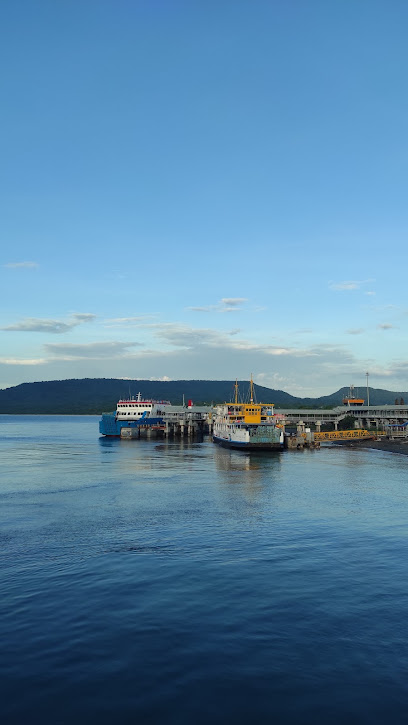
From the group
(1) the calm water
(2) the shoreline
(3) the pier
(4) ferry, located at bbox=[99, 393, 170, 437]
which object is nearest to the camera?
(1) the calm water

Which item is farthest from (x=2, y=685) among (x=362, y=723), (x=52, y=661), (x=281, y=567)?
(x=281, y=567)

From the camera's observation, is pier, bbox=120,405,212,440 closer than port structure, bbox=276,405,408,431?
Yes

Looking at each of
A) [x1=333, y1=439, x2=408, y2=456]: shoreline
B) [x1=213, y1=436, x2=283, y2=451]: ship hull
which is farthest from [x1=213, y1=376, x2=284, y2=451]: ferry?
[x1=333, y1=439, x2=408, y2=456]: shoreline

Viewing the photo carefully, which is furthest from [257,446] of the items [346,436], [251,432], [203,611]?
[203,611]

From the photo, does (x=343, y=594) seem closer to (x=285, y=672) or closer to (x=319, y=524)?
(x=285, y=672)

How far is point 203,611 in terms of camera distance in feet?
67.3

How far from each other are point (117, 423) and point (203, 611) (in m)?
134

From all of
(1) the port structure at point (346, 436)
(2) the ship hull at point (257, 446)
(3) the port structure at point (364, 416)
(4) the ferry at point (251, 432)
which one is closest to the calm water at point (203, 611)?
(2) the ship hull at point (257, 446)

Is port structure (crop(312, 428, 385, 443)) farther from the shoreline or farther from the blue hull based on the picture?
the blue hull

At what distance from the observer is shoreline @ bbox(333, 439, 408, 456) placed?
9482 cm

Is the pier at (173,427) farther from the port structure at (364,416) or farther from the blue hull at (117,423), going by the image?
the port structure at (364,416)

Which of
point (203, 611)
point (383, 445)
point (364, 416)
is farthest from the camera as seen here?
point (364, 416)

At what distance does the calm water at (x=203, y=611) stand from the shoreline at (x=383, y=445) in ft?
172

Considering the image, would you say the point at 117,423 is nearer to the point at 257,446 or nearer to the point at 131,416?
the point at 131,416
